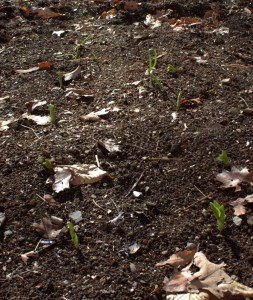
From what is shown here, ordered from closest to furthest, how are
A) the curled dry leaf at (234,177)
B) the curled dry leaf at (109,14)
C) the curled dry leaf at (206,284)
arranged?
the curled dry leaf at (206,284) < the curled dry leaf at (234,177) < the curled dry leaf at (109,14)

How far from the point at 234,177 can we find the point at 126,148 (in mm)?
627

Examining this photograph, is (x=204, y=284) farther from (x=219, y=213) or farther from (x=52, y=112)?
(x=52, y=112)

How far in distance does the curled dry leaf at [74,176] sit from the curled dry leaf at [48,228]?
22cm

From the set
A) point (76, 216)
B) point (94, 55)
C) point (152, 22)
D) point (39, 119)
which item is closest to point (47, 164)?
point (76, 216)

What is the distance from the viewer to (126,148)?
9.74ft

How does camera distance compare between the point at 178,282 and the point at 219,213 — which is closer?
the point at 178,282

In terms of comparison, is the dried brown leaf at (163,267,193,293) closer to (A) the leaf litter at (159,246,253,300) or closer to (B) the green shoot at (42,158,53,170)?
(A) the leaf litter at (159,246,253,300)

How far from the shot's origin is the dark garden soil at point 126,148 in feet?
7.74

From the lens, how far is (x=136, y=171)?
2828 mm

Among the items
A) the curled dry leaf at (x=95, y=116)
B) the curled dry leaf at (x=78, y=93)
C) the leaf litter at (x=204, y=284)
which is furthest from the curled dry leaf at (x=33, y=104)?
the leaf litter at (x=204, y=284)

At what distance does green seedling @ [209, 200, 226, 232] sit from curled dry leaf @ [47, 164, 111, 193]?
2.15 feet

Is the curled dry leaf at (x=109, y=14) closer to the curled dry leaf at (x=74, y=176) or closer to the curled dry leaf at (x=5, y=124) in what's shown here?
the curled dry leaf at (x=5, y=124)

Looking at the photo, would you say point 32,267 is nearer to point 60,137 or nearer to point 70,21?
point 60,137

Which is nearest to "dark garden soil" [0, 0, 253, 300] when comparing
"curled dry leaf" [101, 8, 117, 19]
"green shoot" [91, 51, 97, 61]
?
"green shoot" [91, 51, 97, 61]
